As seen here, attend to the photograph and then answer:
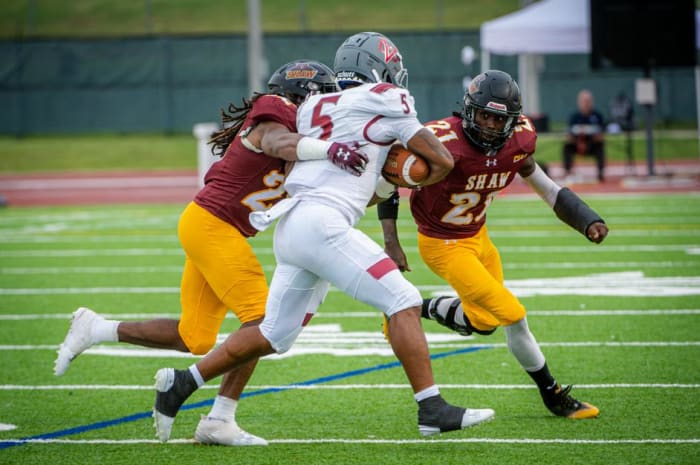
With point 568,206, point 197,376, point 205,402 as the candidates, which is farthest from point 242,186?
point 568,206

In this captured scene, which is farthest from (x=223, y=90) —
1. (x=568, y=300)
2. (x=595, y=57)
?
(x=568, y=300)

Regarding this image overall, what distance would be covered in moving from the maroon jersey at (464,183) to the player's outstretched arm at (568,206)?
102mm

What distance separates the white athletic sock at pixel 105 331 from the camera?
5.71 metres

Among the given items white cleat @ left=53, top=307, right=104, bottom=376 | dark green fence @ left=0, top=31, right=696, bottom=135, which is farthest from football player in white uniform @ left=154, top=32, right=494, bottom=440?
dark green fence @ left=0, top=31, right=696, bottom=135

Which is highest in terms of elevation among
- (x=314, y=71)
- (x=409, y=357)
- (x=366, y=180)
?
(x=314, y=71)

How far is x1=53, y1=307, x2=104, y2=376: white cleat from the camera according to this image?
18.9 feet

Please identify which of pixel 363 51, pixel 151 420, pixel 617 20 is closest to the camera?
pixel 363 51

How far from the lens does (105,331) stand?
5.71 m

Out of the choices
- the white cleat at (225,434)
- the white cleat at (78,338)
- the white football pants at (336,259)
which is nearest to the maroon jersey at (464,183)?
the white football pants at (336,259)

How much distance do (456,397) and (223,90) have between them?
2391 centimetres

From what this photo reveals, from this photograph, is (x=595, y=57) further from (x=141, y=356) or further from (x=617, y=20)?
(x=141, y=356)

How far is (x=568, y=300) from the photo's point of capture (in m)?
8.99

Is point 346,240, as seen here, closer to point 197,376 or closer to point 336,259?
point 336,259

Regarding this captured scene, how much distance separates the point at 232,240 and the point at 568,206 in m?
1.72
